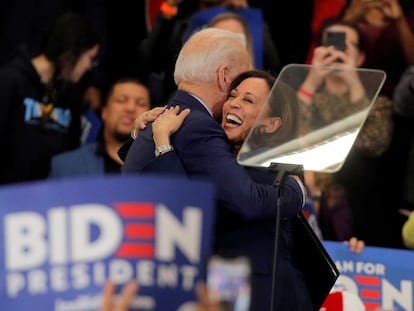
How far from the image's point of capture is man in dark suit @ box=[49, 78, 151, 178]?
6.38 meters

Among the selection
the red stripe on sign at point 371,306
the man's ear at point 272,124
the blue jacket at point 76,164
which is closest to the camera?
the man's ear at point 272,124

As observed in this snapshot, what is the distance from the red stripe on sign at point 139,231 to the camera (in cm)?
252

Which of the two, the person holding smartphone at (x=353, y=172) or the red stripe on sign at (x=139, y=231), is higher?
the red stripe on sign at (x=139, y=231)

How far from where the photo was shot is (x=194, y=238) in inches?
100

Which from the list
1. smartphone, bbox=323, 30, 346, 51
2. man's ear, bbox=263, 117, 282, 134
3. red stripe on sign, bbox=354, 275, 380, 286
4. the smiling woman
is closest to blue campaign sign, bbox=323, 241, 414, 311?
red stripe on sign, bbox=354, 275, 380, 286

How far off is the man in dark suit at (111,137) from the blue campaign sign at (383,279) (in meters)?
1.74

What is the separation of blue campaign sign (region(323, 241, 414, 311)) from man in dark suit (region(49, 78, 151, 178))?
5.70 feet

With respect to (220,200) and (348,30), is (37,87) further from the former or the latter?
(220,200)

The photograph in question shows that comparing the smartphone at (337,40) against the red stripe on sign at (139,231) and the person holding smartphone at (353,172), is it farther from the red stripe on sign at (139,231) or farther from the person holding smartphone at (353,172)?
the red stripe on sign at (139,231)

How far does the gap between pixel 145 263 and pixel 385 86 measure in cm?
428

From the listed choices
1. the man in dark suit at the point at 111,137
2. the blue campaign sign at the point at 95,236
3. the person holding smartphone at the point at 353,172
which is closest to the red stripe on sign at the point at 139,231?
the blue campaign sign at the point at 95,236

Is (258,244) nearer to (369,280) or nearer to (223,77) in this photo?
(223,77)

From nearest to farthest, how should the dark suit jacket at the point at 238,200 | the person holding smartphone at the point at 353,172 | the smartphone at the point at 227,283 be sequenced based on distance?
the smartphone at the point at 227,283, the dark suit jacket at the point at 238,200, the person holding smartphone at the point at 353,172

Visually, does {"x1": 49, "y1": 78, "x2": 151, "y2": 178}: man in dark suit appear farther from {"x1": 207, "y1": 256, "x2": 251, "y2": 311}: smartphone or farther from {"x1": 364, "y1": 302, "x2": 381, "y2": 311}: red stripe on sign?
{"x1": 207, "y1": 256, "x2": 251, "y2": 311}: smartphone
